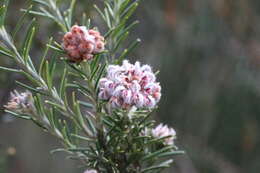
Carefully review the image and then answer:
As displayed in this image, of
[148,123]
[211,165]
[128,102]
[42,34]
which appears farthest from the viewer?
[211,165]

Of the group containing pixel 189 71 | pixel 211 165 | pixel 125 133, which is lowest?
pixel 125 133

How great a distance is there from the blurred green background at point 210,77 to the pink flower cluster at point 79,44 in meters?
1.64

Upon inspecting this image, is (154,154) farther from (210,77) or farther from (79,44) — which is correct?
(210,77)

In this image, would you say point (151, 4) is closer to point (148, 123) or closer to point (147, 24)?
point (147, 24)

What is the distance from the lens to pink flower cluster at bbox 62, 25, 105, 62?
0.76m

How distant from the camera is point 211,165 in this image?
252 centimetres

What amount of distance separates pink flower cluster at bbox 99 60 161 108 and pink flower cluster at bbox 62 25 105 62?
0.05 metres

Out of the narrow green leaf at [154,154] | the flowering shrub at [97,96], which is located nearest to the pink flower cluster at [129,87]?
the flowering shrub at [97,96]

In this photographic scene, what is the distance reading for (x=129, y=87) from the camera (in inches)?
30.8

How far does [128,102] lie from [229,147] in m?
1.94

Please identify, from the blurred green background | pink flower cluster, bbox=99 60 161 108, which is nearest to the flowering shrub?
pink flower cluster, bbox=99 60 161 108

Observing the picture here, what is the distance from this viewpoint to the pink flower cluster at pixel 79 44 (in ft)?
2.49

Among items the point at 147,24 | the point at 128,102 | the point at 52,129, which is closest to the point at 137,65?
the point at 128,102

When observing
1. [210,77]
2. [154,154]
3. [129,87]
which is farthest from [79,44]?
[210,77]
